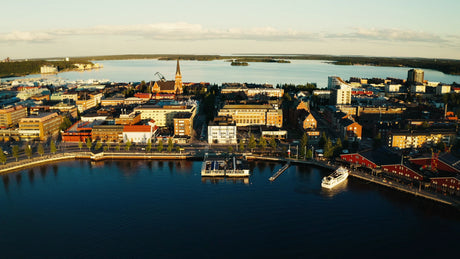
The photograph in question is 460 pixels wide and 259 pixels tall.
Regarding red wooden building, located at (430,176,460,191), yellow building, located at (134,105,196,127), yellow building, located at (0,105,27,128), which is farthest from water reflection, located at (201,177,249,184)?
yellow building, located at (0,105,27,128)

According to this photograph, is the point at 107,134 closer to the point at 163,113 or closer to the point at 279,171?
the point at 163,113

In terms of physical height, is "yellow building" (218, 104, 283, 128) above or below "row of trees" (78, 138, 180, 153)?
above

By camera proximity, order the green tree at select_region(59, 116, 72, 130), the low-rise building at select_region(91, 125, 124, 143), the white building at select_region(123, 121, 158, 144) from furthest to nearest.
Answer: the green tree at select_region(59, 116, 72, 130)
the low-rise building at select_region(91, 125, 124, 143)
the white building at select_region(123, 121, 158, 144)

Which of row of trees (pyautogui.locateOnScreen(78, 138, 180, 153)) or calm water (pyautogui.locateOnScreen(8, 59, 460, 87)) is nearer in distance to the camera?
row of trees (pyautogui.locateOnScreen(78, 138, 180, 153))

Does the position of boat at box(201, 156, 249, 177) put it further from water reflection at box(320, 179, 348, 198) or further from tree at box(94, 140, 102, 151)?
tree at box(94, 140, 102, 151)

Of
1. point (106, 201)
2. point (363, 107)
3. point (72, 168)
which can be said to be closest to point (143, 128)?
point (72, 168)

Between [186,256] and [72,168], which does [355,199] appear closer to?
[186,256]

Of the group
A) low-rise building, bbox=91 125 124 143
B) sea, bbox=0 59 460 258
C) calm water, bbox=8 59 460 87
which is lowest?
sea, bbox=0 59 460 258
